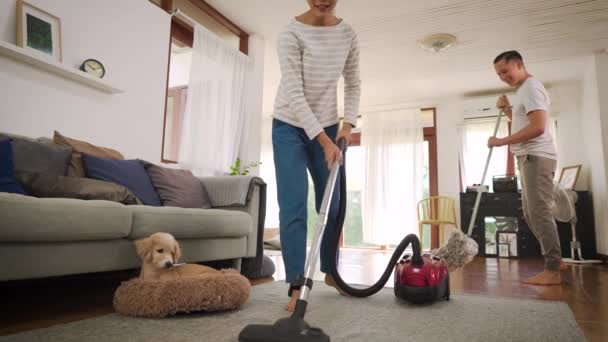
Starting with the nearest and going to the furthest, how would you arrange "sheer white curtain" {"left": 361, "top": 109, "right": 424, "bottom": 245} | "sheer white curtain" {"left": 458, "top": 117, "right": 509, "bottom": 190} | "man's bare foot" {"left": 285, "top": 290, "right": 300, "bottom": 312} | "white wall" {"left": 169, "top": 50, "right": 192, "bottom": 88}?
"man's bare foot" {"left": 285, "top": 290, "right": 300, "bottom": 312}
"white wall" {"left": 169, "top": 50, "right": 192, "bottom": 88}
"sheer white curtain" {"left": 458, "top": 117, "right": 509, "bottom": 190}
"sheer white curtain" {"left": 361, "top": 109, "right": 424, "bottom": 245}

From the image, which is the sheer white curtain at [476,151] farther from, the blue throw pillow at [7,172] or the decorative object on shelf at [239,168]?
the blue throw pillow at [7,172]

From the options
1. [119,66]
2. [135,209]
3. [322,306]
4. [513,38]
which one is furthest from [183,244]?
[513,38]

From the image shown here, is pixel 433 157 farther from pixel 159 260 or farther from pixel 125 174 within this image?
pixel 159 260

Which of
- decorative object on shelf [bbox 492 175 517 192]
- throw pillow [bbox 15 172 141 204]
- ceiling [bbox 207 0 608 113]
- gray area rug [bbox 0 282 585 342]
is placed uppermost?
ceiling [bbox 207 0 608 113]

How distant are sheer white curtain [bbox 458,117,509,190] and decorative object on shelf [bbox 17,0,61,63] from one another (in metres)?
5.28

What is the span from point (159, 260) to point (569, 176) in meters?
5.34

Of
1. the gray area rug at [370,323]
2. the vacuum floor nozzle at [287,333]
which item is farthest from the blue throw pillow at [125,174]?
the vacuum floor nozzle at [287,333]

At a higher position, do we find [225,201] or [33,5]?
[33,5]

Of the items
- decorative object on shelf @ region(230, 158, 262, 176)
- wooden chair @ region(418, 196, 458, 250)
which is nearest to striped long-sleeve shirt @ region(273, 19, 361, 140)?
decorative object on shelf @ region(230, 158, 262, 176)

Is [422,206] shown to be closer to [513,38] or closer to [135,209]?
[513,38]

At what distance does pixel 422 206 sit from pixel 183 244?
469 centimetres

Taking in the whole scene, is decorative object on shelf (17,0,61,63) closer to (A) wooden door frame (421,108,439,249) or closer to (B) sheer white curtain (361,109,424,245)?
(B) sheer white curtain (361,109,424,245)

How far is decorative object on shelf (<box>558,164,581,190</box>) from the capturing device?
4818mm

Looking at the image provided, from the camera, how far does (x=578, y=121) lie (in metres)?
5.24
